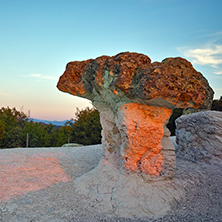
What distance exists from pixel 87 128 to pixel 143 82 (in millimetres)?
16213

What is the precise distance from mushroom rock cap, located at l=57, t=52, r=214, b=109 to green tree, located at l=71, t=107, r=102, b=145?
1425 cm

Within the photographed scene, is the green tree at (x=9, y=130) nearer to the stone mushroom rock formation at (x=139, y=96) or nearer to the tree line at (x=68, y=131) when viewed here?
the tree line at (x=68, y=131)

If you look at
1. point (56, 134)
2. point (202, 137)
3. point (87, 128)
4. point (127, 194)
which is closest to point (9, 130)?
point (56, 134)

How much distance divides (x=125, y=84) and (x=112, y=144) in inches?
87.0

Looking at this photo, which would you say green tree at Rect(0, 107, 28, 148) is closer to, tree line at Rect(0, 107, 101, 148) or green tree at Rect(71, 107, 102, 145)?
tree line at Rect(0, 107, 101, 148)

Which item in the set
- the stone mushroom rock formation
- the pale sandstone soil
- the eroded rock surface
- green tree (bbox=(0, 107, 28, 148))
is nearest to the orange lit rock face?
the stone mushroom rock formation

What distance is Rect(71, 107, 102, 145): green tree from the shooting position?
20.7 metres

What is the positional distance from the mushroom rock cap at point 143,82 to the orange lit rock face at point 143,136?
26 centimetres

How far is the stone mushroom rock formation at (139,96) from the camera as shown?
5.41 meters

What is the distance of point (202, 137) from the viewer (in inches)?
359

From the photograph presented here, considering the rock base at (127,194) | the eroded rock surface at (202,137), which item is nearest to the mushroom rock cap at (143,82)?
the rock base at (127,194)

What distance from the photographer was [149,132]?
19.9ft

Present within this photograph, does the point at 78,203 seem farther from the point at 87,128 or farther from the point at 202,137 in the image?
→ the point at 87,128

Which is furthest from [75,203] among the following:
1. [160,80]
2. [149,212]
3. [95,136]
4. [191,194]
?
[95,136]
